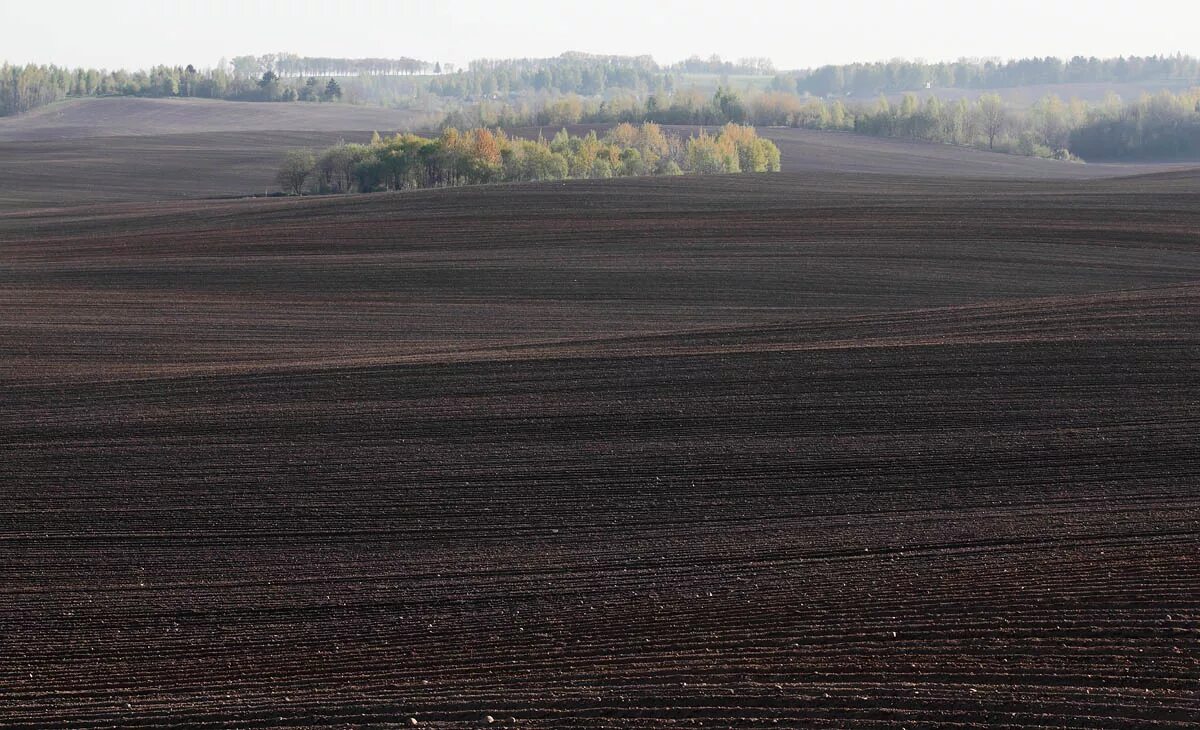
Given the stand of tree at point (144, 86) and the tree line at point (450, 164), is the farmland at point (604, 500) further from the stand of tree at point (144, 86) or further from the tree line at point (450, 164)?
the stand of tree at point (144, 86)

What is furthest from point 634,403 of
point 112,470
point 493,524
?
point 112,470

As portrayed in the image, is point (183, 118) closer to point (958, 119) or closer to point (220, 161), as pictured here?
point (220, 161)

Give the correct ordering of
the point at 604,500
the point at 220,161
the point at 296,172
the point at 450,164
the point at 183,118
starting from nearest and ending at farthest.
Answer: the point at 604,500, the point at 450,164, the point at 296,172, the point at 220,161, the point at 183,118

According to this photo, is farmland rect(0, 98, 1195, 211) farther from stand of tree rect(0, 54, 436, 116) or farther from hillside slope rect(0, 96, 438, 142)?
stand of tree rect(0, 54, 436, 116)

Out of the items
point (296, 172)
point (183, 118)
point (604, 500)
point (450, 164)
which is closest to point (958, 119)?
point (450, 164)

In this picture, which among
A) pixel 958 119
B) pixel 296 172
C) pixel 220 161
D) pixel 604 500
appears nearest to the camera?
pixel 604 500

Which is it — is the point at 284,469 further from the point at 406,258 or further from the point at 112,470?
the point at 406,258

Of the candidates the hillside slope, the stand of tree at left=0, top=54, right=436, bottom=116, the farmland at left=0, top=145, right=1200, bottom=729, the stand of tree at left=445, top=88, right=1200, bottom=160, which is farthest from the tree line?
the stand of tree at left=0, top=54, right=436, bottom=116

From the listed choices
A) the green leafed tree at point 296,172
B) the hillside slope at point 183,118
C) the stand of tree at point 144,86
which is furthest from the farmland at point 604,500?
the stand of tree at point 144,86
